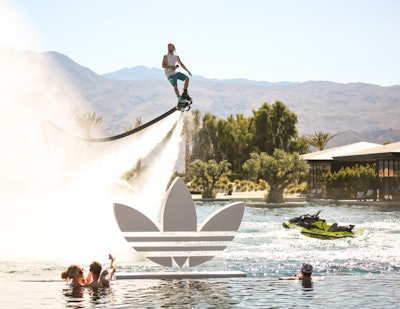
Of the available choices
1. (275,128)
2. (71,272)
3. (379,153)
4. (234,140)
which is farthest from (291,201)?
(71,272)

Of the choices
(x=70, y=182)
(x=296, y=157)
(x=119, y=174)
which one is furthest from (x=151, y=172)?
(x=296, y=157)

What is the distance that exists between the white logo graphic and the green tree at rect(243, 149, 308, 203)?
63666mm

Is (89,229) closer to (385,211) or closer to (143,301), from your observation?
(143,301)

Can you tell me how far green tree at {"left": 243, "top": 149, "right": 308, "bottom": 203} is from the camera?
87188mm

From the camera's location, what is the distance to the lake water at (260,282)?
765 inches

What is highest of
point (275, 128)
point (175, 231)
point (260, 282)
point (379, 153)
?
point (275, 128)

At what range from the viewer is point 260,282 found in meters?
24.6

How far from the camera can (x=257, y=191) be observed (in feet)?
368

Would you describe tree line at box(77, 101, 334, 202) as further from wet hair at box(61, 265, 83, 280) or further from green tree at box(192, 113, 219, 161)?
wet hair at box(61, 265, 83, 280)

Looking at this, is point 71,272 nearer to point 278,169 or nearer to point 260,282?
point 260,282

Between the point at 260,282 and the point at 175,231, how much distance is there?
11.3 feet

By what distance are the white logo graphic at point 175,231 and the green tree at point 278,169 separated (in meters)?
63.7

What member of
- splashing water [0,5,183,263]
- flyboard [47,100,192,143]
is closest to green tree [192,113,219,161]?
splashing water [0,5,183,263]

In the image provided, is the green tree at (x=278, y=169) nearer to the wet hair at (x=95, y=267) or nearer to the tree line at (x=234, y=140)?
the tree line at (x=234, y=140)
